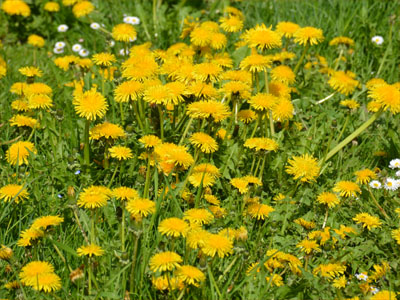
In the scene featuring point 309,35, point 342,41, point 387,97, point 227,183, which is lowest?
point 227,183

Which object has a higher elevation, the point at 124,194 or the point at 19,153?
the point at 124,194

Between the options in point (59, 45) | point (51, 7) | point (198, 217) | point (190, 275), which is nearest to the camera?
point (190, 275)

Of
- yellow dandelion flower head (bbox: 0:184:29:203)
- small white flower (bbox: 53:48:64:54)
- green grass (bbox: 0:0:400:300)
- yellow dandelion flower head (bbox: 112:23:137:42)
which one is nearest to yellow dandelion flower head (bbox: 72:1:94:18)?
green grass (bbox: 0:0:400:300)

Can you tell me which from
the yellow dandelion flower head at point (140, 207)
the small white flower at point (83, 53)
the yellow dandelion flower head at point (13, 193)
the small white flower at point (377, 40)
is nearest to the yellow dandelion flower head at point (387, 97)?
the yellow dandelion flower head at point (140, 207)

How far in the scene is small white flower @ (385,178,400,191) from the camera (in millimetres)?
2988

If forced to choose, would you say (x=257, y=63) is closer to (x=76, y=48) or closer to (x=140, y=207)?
(x=140, y=207)

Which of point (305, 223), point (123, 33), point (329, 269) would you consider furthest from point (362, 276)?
point (123, 33)

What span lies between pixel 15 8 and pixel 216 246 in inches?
137

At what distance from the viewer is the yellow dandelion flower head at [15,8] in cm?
482

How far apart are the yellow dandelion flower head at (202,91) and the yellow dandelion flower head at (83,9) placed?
2.23 metres

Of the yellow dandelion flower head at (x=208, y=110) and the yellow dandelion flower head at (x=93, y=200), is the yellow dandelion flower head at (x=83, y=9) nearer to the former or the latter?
the yellow dandelion flower head at (x=208, y=110)

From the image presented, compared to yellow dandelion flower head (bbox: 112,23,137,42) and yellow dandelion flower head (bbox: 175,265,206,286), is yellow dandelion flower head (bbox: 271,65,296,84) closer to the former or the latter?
yellow dandelion flower head (bbox: 112,23,137,42)

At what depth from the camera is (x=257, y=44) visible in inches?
124

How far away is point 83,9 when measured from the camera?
4.79 m
